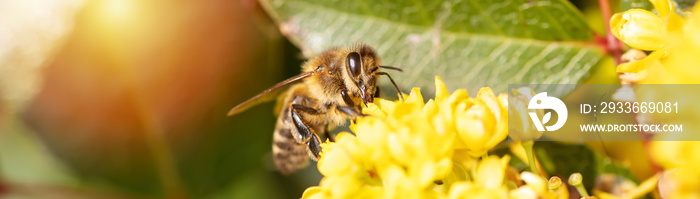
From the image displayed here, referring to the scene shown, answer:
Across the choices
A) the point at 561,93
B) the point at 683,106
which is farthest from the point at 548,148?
the point at 683,106

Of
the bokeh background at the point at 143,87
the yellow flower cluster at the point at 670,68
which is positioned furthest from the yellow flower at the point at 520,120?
the bokeh background at the point at 143,87

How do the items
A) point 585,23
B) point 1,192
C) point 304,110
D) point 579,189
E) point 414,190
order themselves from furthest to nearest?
point 1,192 → point 304,110 → point 585,23 → point 579,189 → point 414,190

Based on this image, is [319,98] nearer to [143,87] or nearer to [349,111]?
[349,111]

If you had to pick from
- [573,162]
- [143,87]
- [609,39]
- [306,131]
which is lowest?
[573,162]

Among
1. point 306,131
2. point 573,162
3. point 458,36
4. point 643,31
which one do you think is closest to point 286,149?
point 306,131

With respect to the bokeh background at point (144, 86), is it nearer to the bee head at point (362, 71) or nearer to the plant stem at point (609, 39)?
the plant stem at point (609, 39)

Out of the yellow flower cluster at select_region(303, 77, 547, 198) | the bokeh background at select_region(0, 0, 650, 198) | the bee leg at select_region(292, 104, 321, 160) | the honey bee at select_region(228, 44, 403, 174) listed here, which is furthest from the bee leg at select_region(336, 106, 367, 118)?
the bokeh background at select_region(0, 0, 650, 198)

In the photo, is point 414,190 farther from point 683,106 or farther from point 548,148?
point 548,148
